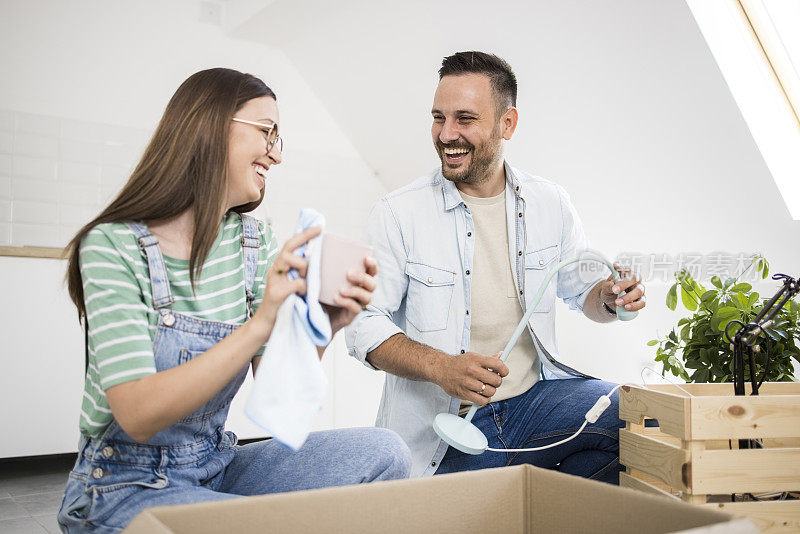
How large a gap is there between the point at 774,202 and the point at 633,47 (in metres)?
0.70

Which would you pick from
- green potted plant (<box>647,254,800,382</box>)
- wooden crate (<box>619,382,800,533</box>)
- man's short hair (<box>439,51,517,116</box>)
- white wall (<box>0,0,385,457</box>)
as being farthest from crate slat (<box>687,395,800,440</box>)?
white wall (<box>0,0,385,457</box>)

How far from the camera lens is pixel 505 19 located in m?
2.75

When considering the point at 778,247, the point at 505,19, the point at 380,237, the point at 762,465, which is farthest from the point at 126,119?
the point at 762,465

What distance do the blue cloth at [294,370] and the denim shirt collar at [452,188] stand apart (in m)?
1.12

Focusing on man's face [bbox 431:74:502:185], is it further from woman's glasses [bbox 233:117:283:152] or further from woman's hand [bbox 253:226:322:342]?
woman's hand [bbox 253:226:322:342]

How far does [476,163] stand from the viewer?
201cm

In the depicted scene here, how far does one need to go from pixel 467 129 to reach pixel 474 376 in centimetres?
77

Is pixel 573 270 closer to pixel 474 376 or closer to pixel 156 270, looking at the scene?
pixel 474 376

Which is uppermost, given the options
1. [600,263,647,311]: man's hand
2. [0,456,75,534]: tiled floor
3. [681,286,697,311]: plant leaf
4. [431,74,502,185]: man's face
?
[431,74,502,185]: man's face

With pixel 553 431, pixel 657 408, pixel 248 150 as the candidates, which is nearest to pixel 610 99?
pixel 553 431

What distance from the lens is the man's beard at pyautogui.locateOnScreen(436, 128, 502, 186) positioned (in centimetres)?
199

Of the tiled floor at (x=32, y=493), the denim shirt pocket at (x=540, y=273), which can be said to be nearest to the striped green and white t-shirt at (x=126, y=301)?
the denim shirt pocket at (x=540, y=273)

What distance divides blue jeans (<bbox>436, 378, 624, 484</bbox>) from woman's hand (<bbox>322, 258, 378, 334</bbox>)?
0.88 metres

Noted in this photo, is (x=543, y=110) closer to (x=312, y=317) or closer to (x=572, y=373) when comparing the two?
(x=572, y=373)
